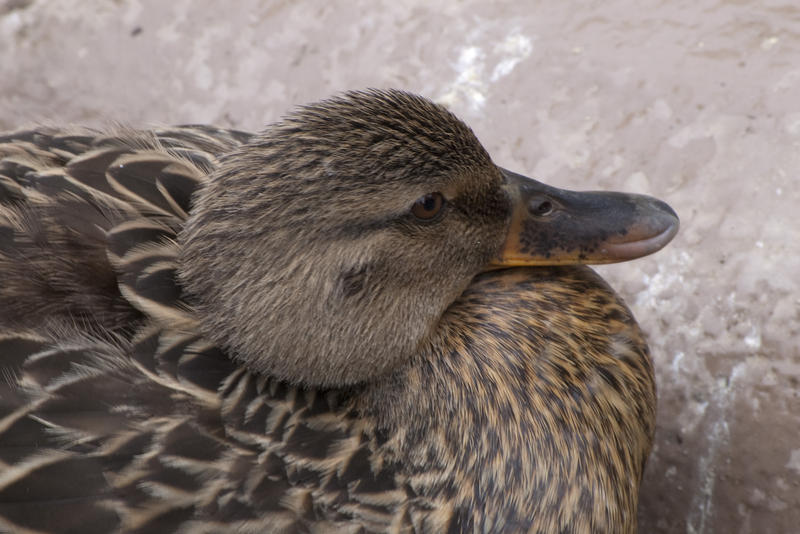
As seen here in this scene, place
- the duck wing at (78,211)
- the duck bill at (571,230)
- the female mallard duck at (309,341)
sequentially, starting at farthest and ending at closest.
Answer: the duck bill at (571,230), the duck wing at (78,211), the female mallard duck at (309,341)

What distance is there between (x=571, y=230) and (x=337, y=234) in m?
0.60

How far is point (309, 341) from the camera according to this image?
2.05 meters

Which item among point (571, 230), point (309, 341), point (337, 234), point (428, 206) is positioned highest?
point (571, 230)

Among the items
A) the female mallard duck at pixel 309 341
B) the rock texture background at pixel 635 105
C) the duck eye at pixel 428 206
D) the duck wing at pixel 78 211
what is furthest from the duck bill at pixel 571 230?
the duck wing at pixel 78 211

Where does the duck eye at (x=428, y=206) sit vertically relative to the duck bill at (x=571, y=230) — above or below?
below

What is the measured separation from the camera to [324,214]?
2.00 m

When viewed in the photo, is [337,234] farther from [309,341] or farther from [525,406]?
[525,406]

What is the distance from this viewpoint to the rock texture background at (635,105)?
2719 mm

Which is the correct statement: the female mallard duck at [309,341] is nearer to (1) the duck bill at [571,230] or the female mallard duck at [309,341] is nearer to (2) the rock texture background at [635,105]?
(1) the duck bill at [571,230]

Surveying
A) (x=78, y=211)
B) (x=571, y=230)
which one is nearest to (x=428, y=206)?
(x=571, y=230)

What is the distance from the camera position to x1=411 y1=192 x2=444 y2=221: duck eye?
210 cm

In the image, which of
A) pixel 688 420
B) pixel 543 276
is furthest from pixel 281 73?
pixel 688 420

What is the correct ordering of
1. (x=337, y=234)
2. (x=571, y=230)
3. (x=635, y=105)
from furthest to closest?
(x=635, y=105) < (x=571, y=230) < (x=337, y=234)

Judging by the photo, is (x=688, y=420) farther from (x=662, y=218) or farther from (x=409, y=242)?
(x=409, y=242)
